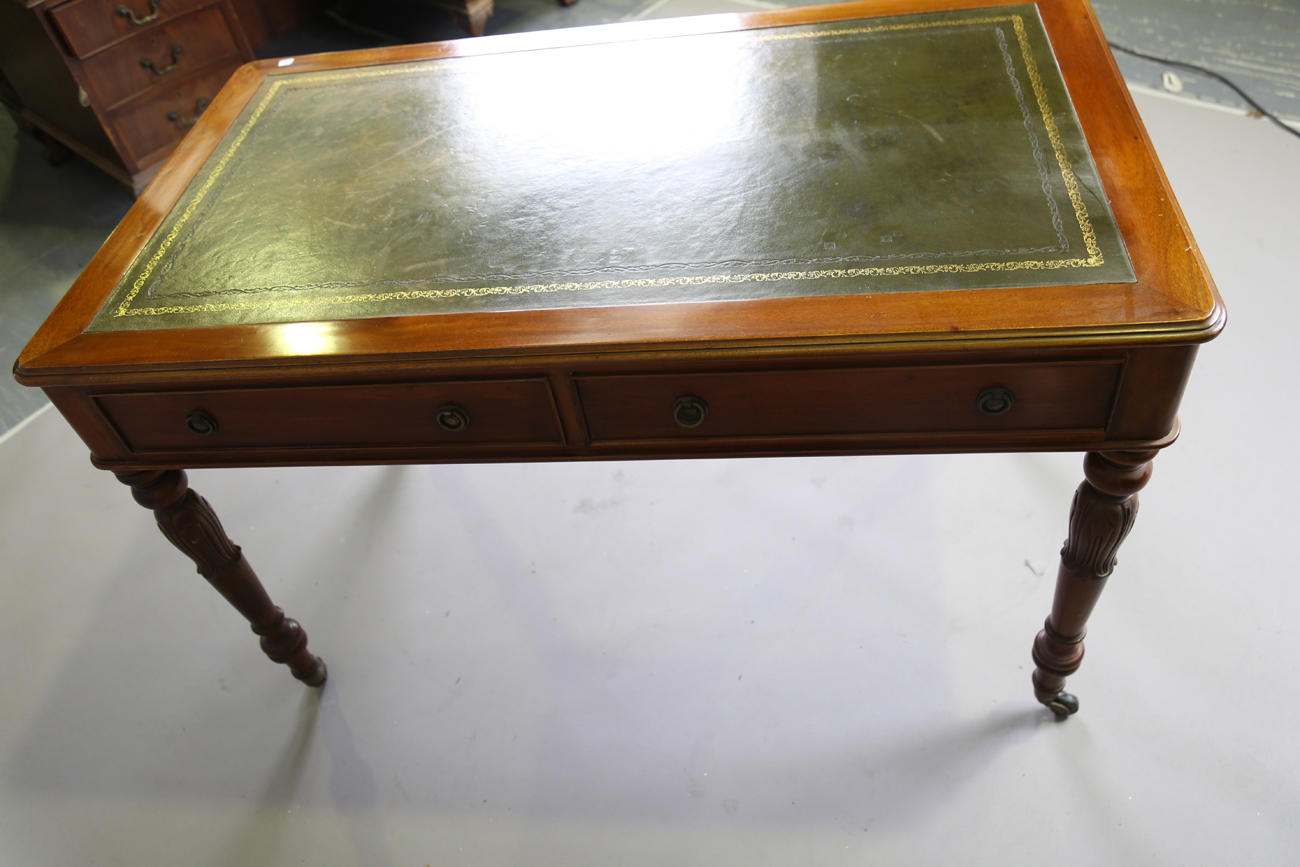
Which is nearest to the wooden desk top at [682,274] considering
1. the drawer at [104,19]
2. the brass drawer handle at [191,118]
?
the drawer at [104,19]

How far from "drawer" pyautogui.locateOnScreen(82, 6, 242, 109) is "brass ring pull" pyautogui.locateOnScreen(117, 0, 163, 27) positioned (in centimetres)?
3

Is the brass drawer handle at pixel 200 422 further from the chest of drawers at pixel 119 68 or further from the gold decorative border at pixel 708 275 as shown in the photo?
the chest of drawers at pixel 119 68

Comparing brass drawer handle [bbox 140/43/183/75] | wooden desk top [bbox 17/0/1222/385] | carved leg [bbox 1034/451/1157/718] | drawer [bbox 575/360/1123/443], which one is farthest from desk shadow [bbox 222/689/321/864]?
brass drawer handle [bbox 140/43/183/75]

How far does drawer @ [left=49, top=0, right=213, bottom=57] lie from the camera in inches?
93.2

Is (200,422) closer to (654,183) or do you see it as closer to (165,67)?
(654,183)

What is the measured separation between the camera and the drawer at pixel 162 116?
2.60 meters

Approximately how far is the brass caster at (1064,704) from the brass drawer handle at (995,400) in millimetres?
657

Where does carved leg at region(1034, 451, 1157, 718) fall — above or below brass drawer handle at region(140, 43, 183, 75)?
below

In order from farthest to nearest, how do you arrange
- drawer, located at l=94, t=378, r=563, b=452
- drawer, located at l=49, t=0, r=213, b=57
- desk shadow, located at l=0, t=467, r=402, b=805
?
drawer, located at l=49, t=0, r=213, b=57 → desk shadow, located at l=0, t=467, r=402, b=805 → drawer, located at l=94, t=378, r=563, b=452

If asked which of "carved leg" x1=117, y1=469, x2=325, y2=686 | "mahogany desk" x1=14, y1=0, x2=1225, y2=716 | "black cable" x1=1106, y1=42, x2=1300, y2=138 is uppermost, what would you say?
"mahogany desk" x1=14, y1=0, x2=1225, y2=716

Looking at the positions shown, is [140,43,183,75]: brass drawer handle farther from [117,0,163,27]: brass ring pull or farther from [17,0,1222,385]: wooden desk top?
[17,0,1222,385]: wooden desk top

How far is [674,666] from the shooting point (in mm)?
1611

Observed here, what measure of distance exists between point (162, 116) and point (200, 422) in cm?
197

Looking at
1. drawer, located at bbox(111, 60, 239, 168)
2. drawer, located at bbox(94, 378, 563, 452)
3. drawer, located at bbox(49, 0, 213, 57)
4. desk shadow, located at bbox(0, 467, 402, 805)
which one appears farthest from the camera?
drawer, located at bbox(111, 60, 239, 168)
